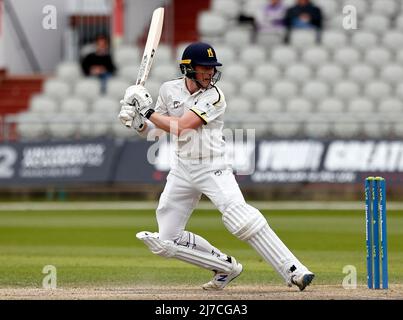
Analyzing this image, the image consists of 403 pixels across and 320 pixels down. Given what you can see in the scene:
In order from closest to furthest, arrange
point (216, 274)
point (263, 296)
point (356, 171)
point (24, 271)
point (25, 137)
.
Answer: point (263, 296) → point (216, 274) → point (24, 271) → point (356, 171) → point (25, 137)

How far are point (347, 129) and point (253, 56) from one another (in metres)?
2.83

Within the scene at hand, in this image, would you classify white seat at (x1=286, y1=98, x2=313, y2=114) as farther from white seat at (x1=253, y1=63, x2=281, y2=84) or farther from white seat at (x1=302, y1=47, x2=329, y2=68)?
white seat at (x1=302, y1=47, x2=329, y2=68)

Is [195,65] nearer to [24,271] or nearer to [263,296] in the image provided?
[263,296]

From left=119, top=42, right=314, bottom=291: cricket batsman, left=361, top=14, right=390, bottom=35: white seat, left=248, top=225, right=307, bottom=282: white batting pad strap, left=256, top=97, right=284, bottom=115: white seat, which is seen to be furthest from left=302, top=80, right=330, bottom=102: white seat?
left=248, top=225, right=307, bottom=282: white batting pad strap

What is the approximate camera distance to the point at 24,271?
1008cm

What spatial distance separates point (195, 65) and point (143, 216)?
23.7ft

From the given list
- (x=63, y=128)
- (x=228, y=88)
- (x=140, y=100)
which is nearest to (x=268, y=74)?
(x=228, y=88)

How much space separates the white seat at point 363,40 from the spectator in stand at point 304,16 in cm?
66

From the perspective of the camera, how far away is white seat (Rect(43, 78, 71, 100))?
20.1m

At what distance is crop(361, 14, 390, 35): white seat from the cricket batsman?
11.8m

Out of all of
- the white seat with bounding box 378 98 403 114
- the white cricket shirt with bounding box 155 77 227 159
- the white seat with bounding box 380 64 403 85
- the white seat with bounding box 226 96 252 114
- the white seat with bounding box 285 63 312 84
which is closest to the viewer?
the white cricket shirt with bounding box 155 77 227 159
